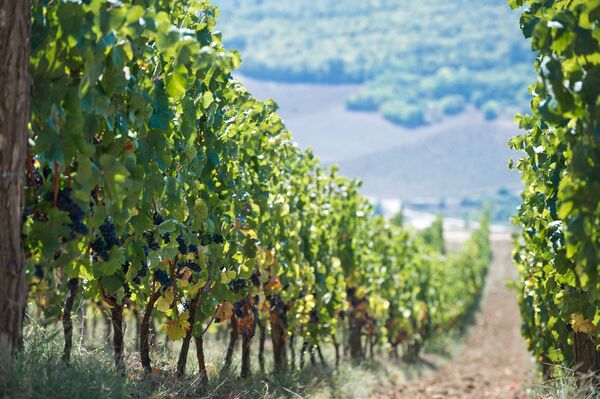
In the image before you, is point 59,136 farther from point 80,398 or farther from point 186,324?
point 186,324

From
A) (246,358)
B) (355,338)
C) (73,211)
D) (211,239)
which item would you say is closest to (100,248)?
(73,211)

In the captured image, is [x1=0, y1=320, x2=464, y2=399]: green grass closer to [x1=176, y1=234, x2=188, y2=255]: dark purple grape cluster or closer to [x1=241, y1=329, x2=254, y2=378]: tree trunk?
[x1=241, y1=329, x2=254, y2=378]: tree trunk

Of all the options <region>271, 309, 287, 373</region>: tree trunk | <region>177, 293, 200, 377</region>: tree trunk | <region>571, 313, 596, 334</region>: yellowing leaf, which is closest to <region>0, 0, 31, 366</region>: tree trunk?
<region>177, 293, 200, 377</region>: tree trunk

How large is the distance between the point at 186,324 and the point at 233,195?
40.6 inches

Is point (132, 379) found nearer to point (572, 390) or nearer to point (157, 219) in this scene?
point (157, 219)

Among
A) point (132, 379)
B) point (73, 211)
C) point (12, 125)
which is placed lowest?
point (132, 379)

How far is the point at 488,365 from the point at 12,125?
14598 mm

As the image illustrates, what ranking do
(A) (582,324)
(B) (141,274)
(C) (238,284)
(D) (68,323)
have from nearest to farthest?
1. (D) (68,323)
2. (B) (141,274)
3. (A) (582,324)
4. (C) (238,284)

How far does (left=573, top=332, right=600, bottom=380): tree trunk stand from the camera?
7078 mm

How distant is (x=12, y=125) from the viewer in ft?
14.3

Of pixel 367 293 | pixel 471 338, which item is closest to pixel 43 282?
pixel 367 293

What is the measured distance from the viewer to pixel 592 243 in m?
4.73

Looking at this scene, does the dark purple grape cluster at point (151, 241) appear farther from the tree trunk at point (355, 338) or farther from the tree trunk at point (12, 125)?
the tree trunk at point (355, 338)

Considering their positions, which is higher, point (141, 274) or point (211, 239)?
point (211, 239)
